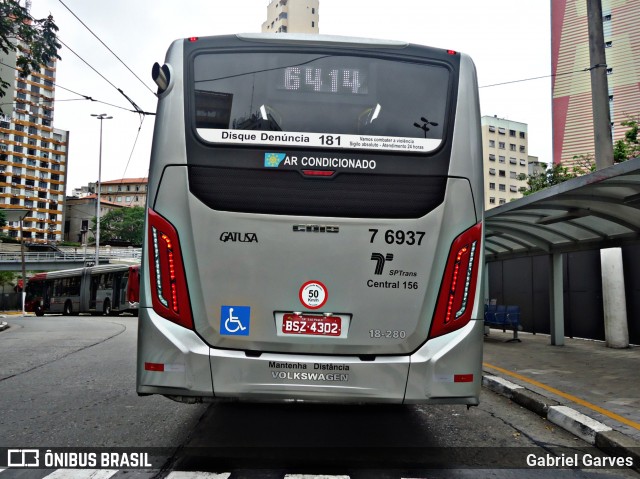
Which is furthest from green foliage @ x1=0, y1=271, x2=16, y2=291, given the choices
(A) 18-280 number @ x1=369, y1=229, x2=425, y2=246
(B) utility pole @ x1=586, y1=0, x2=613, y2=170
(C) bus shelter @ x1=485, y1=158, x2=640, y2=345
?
A: (A) 18-280 number @ x1=369, y1=229, x2=425, y2=246

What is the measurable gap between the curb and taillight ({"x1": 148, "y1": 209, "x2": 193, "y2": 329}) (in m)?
3.64

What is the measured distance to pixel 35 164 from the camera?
357 feet

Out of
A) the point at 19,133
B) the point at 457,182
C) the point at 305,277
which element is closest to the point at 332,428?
the point at 305,277

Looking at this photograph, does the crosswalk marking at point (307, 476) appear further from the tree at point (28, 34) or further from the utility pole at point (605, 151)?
the utility pole at point (605, 151)

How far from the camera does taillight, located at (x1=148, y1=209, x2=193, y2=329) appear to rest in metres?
3.88

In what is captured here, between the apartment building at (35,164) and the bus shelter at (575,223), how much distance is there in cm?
10340

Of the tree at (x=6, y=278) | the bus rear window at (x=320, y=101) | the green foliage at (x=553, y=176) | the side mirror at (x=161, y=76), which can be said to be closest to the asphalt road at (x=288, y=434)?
the bus rear window at (x=320, y=101)

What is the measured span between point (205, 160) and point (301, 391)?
174 centimetres

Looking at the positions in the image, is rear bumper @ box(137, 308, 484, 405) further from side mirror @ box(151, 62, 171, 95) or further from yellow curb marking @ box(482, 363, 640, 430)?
yellow curb marking @ box(482, 363, 640, 430)

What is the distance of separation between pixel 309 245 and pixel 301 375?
890mm

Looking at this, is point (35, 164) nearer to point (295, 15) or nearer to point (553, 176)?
point (295, 15)

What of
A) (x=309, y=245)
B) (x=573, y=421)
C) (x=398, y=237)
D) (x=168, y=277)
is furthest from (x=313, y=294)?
(x=573, y=421)

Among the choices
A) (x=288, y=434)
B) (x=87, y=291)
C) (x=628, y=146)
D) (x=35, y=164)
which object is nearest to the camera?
(x=288, y=434)

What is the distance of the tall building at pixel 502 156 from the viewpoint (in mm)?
89938
